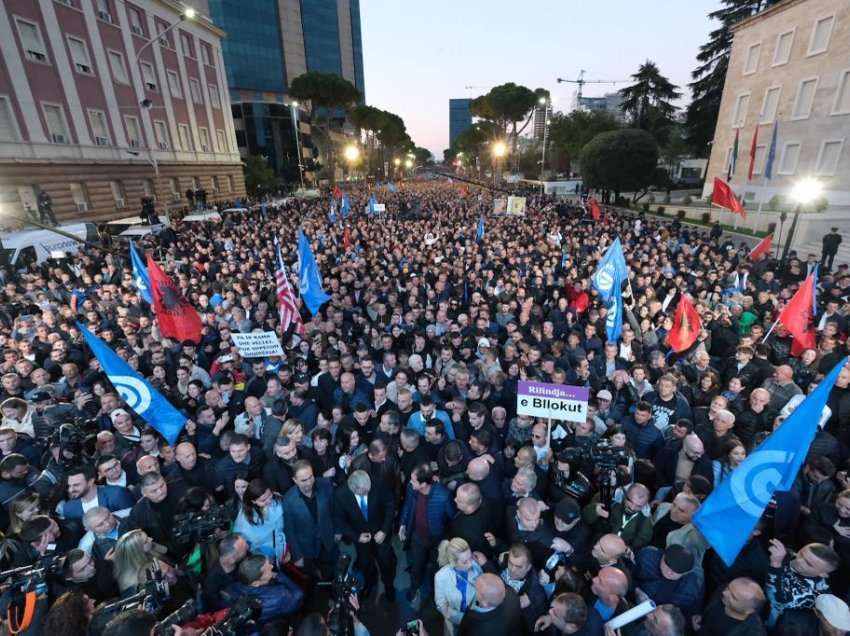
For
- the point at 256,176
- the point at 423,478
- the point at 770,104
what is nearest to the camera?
the point at 423,478

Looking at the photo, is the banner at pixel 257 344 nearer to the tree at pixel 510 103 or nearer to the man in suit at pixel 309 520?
the man in suit at pixel 309 520

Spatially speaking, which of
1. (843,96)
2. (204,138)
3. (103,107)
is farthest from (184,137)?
(843,96)

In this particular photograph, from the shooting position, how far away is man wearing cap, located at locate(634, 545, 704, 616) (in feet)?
9.78

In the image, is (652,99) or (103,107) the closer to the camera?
(103,107)

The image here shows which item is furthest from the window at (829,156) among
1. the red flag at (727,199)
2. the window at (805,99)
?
the red flag at (727,199)

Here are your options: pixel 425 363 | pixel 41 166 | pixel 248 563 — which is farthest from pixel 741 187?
pixel 41 166

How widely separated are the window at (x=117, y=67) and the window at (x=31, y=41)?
5131 millimetres

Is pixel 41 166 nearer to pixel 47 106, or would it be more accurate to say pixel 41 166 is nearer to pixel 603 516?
pixel 47 106

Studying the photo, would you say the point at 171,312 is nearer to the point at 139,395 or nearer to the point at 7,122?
the point at 139,395

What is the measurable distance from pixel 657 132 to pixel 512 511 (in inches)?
2203

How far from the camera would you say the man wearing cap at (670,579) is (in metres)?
2.98

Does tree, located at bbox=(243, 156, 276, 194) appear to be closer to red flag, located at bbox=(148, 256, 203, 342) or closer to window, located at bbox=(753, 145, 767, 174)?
red flag, located at bbox=(148, 256, 203, 342)

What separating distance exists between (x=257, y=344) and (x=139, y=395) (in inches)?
84.9

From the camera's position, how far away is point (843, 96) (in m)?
25.6
